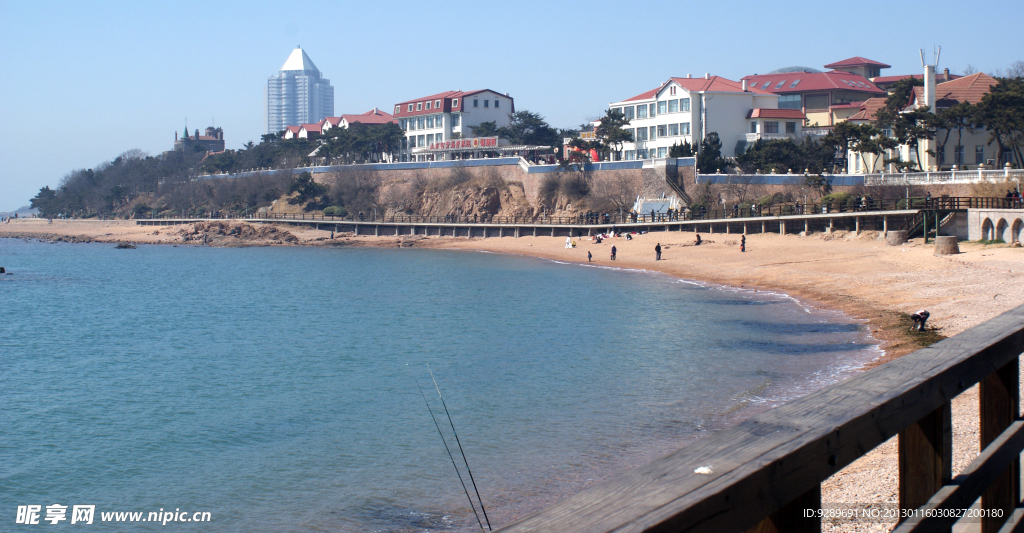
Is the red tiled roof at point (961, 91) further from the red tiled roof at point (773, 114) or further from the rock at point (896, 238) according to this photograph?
the rock at point (896, 238)

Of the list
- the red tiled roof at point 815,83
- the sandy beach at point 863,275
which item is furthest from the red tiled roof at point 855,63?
the sandy beach at point 863,275

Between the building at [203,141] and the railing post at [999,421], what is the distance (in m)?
163

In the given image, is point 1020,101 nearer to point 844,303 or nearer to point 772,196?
point 772,196

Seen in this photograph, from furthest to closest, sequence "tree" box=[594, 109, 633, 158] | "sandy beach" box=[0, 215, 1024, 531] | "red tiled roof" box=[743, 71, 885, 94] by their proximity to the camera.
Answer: "red tiled roof" box=[743, 71, 885, 94] → "tree" box=[594, 109, 633, 158] → "sandy beach" box=[0, 215, 1024, 531]

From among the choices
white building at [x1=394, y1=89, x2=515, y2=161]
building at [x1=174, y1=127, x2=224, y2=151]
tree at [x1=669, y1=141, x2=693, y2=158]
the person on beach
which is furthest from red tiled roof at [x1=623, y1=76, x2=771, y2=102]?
building at [x1=174, y1=127, x2=224, y2=151]

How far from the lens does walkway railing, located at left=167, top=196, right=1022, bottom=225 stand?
130 feet

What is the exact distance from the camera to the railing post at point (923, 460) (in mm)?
2160

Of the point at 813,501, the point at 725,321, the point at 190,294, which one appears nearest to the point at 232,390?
the point at 725,321

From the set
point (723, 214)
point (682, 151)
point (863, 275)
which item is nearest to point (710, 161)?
point (682, 151)

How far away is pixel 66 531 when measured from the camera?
11344mm

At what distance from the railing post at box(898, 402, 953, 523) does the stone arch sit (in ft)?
129

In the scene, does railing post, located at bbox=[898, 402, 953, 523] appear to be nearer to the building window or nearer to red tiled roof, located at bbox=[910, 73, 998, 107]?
red tiled roof, located at bbox=[910, 73, 998, 107]

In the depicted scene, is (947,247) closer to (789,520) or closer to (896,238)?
(896,238)

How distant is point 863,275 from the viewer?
33156 millimetres
